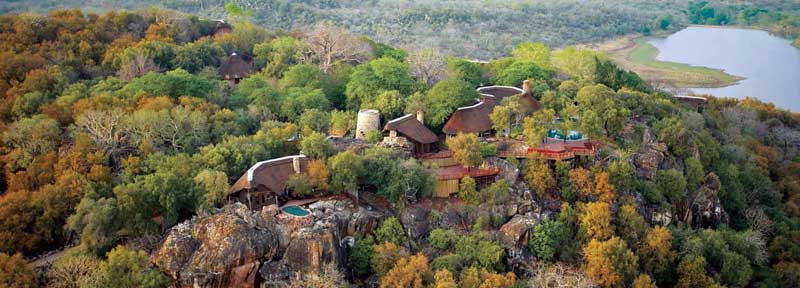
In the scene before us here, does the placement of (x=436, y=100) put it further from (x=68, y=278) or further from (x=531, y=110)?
(x=68, y=278)

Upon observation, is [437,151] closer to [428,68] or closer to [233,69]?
[428,68]

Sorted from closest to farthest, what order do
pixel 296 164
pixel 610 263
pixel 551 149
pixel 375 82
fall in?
pixel 610 263
pixel 296 164
pixel 551 149
pixel 375 82

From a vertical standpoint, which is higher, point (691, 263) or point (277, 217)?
point (277, 217)

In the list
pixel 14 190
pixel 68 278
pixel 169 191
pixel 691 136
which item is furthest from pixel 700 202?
pixel 14 190

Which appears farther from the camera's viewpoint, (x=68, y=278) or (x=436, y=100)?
(x=436, y=100)

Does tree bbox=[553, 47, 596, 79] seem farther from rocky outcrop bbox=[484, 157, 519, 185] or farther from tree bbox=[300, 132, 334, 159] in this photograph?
tree bbox=[300, 132, 334, 159]

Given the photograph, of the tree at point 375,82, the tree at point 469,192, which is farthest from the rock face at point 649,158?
the tree at point 375,82

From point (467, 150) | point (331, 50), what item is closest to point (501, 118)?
point (467, 150)
